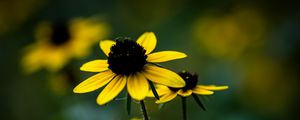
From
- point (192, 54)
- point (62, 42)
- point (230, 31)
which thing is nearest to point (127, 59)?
point (62, 42)

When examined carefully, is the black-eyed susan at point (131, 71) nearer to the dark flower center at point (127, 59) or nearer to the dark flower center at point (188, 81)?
the dark flower center at point (127, 59)

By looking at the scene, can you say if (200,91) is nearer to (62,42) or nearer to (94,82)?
(94,82)

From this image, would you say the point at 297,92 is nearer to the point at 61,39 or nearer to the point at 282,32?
the point at 282,32

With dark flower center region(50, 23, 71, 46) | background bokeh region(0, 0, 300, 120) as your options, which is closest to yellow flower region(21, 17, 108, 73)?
dark flower center region(50, 23, 71, 46)

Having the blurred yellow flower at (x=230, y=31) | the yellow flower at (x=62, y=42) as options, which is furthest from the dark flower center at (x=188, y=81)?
the blurred yellow flower at (x=230, y=31)

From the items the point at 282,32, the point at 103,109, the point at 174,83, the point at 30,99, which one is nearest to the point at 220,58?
the point at 282,32

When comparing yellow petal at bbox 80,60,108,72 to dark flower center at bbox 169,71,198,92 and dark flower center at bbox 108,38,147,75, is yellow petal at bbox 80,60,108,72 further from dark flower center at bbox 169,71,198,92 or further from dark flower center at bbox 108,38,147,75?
dark flower center at bbox 169,71,198,92
